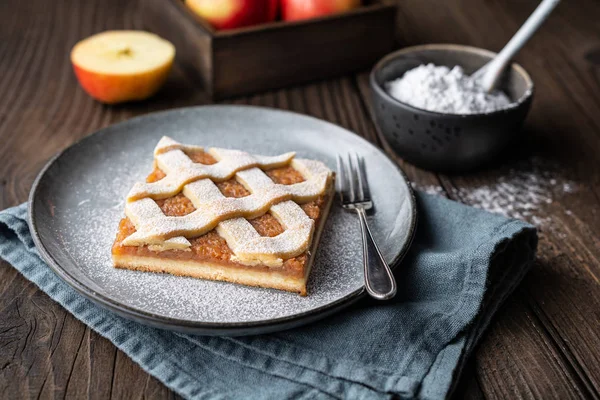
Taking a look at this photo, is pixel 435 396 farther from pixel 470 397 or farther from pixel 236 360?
pixel 236 360

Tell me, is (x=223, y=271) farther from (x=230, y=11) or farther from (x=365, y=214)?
(x=230, y=11)

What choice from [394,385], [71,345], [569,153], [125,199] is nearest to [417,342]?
[394,385]

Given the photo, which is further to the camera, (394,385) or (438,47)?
(438,47)

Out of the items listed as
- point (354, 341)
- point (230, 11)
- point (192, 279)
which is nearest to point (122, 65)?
point (230, 11)

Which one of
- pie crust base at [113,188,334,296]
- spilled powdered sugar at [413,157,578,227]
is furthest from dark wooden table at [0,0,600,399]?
pie crust base at [113,188,334,296]

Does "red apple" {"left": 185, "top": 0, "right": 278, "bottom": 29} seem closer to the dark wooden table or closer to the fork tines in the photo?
the dark wooden table
